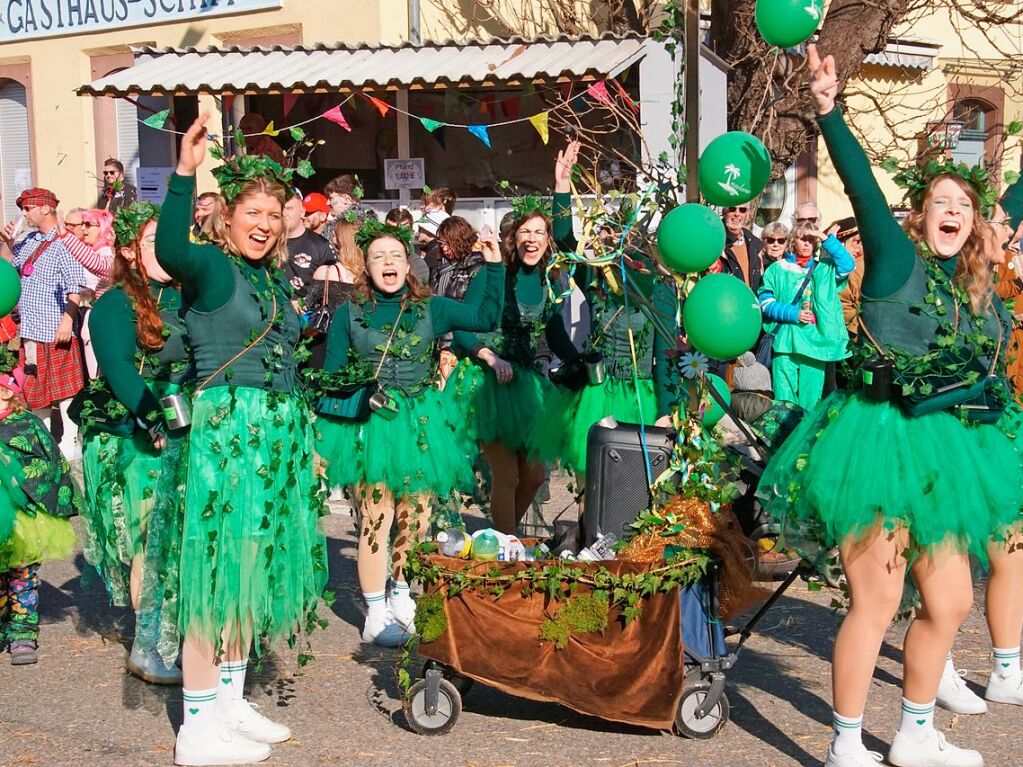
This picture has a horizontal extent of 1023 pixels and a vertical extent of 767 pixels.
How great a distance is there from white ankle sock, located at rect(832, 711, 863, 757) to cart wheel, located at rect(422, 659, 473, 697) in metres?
1.43

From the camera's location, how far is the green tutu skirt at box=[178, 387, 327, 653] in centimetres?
470

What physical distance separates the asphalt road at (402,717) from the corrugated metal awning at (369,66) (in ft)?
27.1

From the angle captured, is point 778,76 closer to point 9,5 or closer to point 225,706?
point 225,706

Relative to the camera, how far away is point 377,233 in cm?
654

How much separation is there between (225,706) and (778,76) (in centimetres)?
971

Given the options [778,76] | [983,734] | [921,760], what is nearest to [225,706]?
[921,760]

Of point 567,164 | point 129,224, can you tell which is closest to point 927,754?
point 567,164

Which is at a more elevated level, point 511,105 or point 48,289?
point 511,105

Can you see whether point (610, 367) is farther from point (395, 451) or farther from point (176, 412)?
point (176, 412)

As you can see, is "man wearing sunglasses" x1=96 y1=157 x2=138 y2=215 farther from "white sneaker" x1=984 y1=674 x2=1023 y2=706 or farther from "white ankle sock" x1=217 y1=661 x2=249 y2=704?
"white sneaker" x1=984 y1=674 x2=1023 y2=706

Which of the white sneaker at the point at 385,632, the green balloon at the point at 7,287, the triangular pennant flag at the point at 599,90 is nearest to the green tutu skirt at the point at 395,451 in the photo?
the white sneaker at the point at 385,632

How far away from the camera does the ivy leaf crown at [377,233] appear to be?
6535mm

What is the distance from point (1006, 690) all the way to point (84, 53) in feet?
52.9

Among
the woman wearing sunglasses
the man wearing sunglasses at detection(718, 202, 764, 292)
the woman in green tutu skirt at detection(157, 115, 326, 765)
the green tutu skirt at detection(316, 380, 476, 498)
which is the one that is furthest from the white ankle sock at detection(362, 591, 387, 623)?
the man wearing sunglasses at detection(718, 202, 764, 292)
